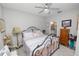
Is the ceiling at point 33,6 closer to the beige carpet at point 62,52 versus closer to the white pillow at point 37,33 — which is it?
the white pillow at point 37,33

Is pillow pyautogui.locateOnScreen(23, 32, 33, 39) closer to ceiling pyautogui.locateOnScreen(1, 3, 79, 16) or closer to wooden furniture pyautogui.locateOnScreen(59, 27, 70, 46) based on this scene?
ceiling pyautogui.locateOnScreen(1, 3, 79, 16)

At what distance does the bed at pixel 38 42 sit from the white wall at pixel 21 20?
7 cm

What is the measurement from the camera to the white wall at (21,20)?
1387 mm

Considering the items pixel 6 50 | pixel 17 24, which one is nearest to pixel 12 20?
pixel 17 24

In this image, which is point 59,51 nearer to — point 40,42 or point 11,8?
point 40,42

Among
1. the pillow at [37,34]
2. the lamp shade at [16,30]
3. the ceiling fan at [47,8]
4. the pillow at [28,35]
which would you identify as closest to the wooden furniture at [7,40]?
the lamp shade at [16,30]

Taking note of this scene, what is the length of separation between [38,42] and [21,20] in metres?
0.40

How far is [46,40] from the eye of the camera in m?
1.44

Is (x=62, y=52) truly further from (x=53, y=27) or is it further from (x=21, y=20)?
(x=21, y=20)

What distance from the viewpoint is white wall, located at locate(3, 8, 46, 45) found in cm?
139

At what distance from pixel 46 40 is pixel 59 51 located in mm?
241

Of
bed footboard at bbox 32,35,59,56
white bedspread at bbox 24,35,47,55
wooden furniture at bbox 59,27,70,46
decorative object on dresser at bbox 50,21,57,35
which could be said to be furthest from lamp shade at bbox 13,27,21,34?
wooden furniture at bbox 59,27,70,46

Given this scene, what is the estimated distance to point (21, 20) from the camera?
142 centimetres

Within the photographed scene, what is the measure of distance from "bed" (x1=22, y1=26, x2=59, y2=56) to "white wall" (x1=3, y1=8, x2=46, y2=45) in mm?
72
